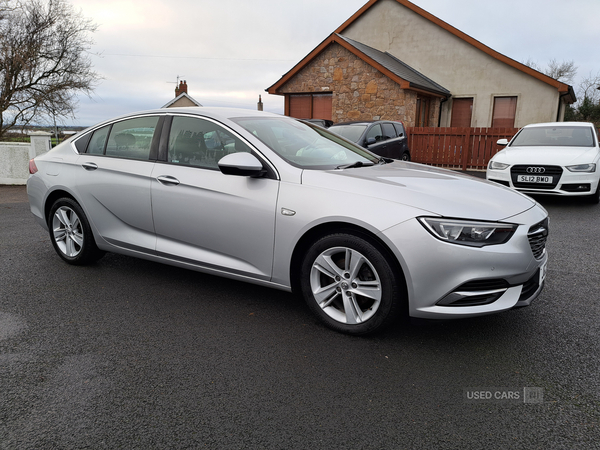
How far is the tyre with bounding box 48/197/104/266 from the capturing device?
4723mm

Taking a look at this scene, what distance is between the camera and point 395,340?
3.29 meters

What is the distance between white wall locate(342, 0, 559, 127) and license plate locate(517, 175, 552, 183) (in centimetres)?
1333

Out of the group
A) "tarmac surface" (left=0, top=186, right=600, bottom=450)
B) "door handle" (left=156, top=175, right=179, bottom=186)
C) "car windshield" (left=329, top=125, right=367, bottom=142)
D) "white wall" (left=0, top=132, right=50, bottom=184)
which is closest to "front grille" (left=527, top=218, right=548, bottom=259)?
"tarmac surface" (left=0, top=186, right=600, bottom=450)

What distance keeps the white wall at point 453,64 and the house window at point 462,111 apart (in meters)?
0.24

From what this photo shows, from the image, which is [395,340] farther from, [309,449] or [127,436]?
[127,436]

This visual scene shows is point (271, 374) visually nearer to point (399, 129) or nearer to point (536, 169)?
point (536, 169)

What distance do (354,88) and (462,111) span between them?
6.23m

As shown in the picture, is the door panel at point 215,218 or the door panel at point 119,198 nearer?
the door panel at point 215,218

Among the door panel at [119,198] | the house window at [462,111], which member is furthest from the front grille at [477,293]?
the house window at [462,111]

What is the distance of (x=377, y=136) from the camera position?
12391 millimetres

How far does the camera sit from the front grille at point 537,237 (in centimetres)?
311

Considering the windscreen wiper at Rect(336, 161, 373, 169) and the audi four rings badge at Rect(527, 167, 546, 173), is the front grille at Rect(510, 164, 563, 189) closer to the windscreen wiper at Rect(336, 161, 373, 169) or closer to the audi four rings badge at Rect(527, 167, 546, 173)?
the audi four rings badge at Rect(527, 167, 546, 173)

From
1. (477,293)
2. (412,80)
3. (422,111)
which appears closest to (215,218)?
(477,293)

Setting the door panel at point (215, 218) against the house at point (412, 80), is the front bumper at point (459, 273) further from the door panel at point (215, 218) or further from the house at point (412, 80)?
the house at point (412, 80)
